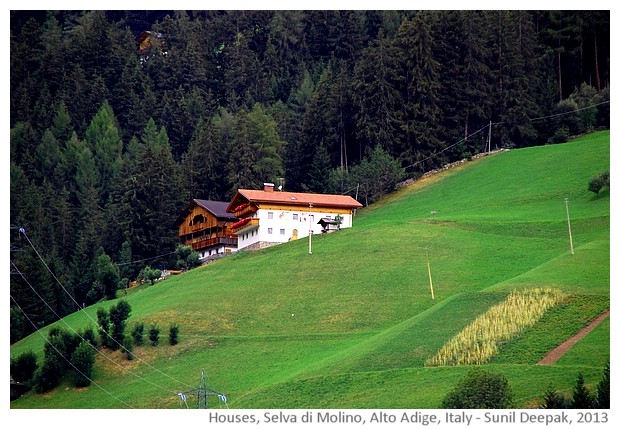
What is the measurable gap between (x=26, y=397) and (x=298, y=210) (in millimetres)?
40948

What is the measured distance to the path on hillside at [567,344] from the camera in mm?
66875

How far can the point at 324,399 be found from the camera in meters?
65.8

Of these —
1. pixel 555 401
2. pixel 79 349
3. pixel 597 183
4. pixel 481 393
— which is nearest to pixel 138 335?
pixel 79 349

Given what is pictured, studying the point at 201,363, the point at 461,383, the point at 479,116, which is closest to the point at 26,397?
the point at 201,363

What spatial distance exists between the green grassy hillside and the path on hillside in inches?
18.4

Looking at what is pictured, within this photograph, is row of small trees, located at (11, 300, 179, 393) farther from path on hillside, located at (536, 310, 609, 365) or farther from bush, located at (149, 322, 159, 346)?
path on hillside, located at (536, 310, 609, 365)

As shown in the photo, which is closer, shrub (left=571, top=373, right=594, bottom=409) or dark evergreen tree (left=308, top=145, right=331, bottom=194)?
shrub (left=571, top=373, right=594, bottom=409)

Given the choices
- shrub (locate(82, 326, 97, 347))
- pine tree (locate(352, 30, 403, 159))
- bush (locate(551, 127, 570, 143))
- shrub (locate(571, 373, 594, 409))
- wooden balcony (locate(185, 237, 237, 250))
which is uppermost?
pine tree (locate(352, 30, 403, 159))

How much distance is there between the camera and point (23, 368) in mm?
80000

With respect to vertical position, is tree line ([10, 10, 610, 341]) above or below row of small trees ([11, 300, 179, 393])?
above

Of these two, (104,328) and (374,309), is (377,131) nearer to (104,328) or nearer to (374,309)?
(374,309)

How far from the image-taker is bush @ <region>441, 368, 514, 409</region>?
58125mm

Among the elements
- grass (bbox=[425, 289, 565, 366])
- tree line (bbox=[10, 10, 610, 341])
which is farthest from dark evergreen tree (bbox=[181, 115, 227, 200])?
grass (bbox=[425, 289, 565, 366])

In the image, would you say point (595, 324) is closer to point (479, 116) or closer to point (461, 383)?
point (461, 383)
